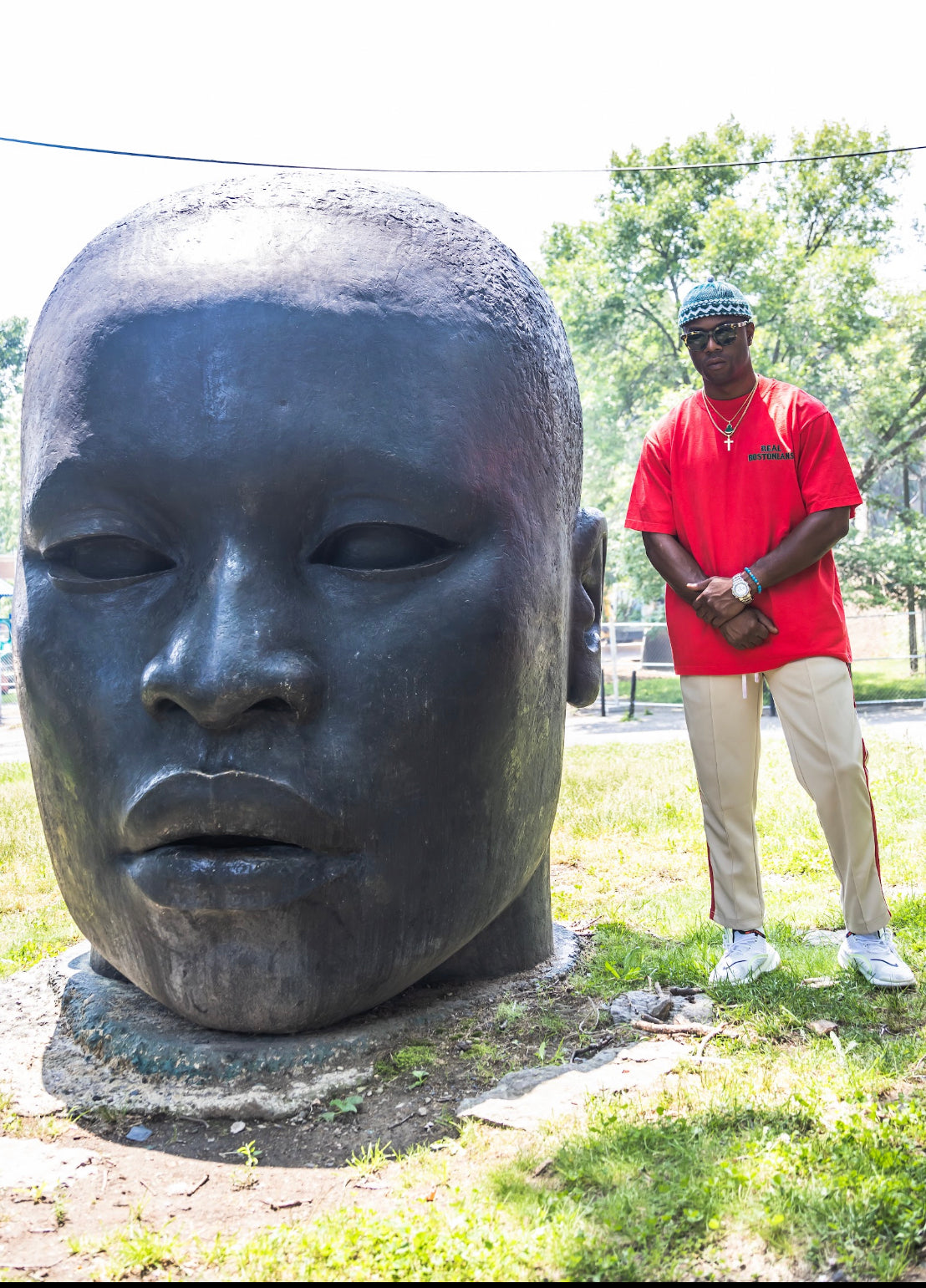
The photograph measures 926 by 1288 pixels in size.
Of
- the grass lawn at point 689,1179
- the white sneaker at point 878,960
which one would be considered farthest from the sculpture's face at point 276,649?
the white sneaker at point 878,960

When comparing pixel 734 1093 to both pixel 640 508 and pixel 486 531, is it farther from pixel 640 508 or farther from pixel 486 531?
pixel 640 508

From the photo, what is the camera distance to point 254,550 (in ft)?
9.15

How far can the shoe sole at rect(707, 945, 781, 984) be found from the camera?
351cm

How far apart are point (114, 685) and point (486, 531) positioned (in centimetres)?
103

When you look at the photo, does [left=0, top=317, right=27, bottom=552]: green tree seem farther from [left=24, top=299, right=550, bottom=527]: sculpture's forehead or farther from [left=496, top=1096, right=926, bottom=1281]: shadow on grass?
[left=496, top=1096, right=926, bottom=1281]: shadow on grass

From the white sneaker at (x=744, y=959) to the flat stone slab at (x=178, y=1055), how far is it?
0.72m

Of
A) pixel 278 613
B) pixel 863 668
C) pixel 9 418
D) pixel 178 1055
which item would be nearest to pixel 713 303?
pixel 278 613

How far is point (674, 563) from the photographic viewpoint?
3645 mm

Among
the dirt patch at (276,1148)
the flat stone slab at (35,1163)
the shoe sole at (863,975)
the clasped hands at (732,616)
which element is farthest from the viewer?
the clasped hands at (732,616)

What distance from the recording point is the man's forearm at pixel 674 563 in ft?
11.9

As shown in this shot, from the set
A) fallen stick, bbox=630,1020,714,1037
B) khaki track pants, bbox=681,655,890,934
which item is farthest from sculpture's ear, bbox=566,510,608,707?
fallen stick, bbox=630,1020,714,1037

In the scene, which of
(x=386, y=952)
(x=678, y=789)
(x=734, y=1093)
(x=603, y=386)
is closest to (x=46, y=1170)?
(x=386, y=952)

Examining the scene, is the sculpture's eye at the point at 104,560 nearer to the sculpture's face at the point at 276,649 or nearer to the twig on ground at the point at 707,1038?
the sculpture's face at the point at 276,649

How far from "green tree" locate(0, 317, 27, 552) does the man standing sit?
1902 cm
